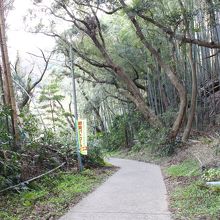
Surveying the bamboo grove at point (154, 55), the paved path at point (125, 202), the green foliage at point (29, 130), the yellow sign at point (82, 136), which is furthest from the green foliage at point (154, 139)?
the green foliage at point (29, 130)

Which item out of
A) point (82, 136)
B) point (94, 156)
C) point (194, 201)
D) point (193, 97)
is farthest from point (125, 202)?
point (193, 97)

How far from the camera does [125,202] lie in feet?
23.3

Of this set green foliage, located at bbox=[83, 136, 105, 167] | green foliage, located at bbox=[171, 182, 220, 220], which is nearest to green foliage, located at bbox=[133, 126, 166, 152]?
green foliage, located at bbox=[83, 136, 105, 167]

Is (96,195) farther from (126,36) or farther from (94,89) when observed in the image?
(94,89)

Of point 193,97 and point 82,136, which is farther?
point 193,97

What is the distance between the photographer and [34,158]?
9.72 metres

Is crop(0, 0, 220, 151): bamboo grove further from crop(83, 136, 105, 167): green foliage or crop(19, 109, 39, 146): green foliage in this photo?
crop(83, 136, 105, 167): green foliage

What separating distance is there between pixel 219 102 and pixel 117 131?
396 inches

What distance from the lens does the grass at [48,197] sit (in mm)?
6266

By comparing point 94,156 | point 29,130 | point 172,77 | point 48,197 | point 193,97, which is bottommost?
point 48,197

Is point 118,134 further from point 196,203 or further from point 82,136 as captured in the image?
point 196,203

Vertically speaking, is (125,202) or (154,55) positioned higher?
(154,55)

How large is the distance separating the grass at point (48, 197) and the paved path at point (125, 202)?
25 cm

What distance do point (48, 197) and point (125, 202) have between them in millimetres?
1561
